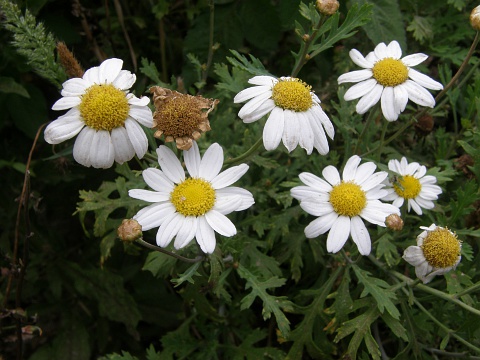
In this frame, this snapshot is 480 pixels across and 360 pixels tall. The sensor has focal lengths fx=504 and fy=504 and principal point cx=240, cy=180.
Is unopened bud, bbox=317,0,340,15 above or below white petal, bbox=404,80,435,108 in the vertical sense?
above

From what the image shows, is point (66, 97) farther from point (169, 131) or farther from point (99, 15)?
point (99, 15)

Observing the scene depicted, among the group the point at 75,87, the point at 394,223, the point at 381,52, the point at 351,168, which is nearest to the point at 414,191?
the point at 351,168

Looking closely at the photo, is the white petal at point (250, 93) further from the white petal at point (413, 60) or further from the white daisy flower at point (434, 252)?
the white daisy flower at point (434, 252)

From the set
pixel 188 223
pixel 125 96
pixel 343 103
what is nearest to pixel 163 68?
pixel 343 103

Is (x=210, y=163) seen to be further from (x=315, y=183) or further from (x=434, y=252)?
(x=434, y=252)

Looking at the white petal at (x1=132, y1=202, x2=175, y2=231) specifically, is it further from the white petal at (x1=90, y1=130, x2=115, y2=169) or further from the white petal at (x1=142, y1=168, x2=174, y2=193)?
the white petal at (x1=90, y1=130, x2=115, y2=169)

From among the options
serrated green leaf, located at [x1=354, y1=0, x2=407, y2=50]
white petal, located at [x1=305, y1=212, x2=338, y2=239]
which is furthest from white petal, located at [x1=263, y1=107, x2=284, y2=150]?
serrated green leaf, located at [x1=354, y1=0, x2=407, y2=50]
